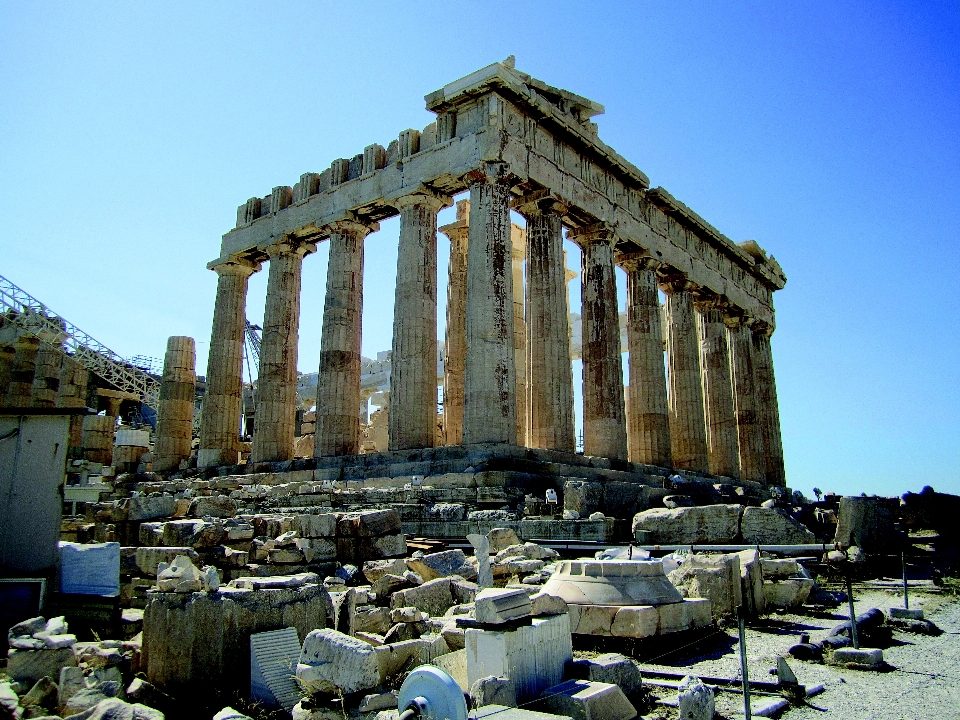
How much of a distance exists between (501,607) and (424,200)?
1747 cm

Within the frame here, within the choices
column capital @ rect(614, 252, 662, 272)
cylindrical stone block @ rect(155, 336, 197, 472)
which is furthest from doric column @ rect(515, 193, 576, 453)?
cylindrical stone block @ rect(155, 336, 197, 472)

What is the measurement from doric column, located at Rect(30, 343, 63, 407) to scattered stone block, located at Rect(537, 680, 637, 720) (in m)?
33.3

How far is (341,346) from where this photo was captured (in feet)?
76.3

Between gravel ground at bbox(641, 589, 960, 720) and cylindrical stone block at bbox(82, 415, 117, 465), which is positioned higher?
cylindrical stone block at bbox(82, 415, 117, 465)

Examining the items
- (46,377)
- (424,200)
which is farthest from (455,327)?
(46,377)

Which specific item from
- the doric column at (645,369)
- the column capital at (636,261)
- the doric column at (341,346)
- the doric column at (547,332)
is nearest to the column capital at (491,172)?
the doric column at (547,332)

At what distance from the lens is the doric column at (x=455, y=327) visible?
82.2 ft

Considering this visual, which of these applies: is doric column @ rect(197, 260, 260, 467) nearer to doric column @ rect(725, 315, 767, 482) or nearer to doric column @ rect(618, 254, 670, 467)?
doric column @ rect(618, 254, 670, 467)

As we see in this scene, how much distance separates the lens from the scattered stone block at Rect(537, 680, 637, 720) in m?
4.96

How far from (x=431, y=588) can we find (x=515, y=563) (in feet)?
5.92

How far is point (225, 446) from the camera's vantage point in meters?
26.2

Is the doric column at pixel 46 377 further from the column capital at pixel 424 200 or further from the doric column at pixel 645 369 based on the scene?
the doric column at pixel 645 369

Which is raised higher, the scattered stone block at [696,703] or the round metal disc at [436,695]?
the round metal disc at [436,695]

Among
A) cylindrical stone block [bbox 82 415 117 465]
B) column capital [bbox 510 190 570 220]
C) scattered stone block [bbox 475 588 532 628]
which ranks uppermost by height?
column capital [bbox 510 190 570 220]
